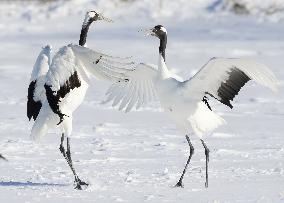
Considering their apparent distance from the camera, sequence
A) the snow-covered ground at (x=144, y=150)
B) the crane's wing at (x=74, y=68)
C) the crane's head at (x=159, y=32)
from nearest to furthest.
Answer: the snow-covered ground at (x=144, y=150), the crane's wing at (x=74, y=68), the crane's head at (x=159, y=32)

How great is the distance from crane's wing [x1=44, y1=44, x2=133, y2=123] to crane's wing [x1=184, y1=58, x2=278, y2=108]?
82cm

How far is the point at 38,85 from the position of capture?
30.5 feet

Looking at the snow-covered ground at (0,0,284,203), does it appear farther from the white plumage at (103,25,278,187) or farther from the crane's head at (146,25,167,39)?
the crane's head at (146,25,167,39)

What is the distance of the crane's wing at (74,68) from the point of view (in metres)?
8.62

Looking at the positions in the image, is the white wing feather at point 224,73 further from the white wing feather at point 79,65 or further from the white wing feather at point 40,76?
the white wing feather at point 40,76

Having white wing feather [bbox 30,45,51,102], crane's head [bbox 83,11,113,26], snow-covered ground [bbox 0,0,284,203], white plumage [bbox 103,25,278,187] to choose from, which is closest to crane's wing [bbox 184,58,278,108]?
white plumage [bbox 103,25,278,187]

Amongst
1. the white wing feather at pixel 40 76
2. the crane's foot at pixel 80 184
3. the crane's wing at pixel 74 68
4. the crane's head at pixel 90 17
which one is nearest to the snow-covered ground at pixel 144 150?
the crane's foot at pixel 80 184

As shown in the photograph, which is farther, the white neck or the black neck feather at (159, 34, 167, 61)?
the black neck feather at (159, 34, 167, 61)

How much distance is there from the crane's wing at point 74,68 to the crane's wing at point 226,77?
82 centimetres

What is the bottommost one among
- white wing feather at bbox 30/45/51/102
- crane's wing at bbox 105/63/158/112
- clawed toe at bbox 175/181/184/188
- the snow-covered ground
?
the snow-covered ground

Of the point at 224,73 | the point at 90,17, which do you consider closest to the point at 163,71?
the point at 224,73

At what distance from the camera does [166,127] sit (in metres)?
13.1

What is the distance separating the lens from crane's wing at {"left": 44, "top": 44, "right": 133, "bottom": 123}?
862cm

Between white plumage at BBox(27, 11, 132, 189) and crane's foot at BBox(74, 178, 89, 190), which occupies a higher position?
white plumage at BBox(27, 11, 132, 189)
